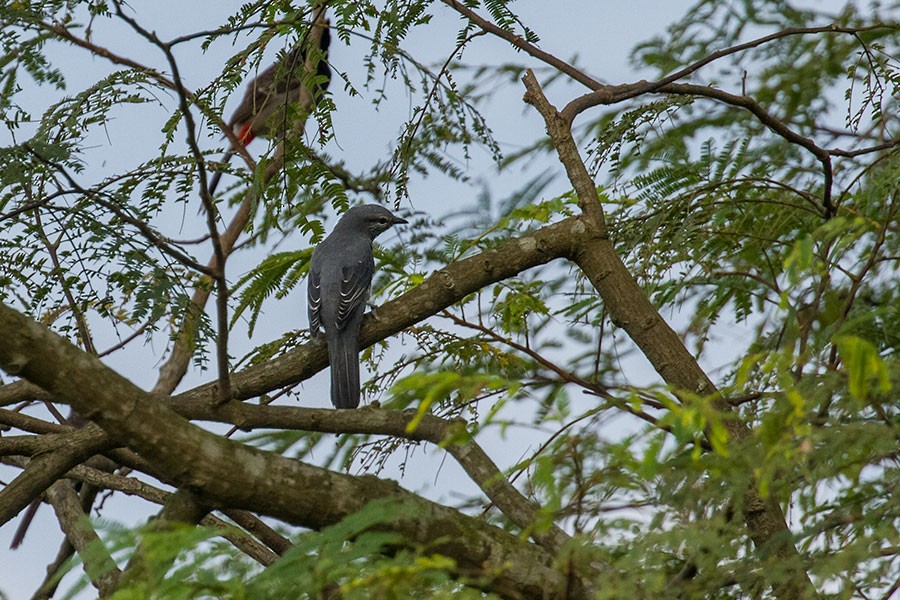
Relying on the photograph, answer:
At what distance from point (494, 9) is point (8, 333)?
275 cm

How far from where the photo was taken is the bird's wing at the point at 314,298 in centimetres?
515

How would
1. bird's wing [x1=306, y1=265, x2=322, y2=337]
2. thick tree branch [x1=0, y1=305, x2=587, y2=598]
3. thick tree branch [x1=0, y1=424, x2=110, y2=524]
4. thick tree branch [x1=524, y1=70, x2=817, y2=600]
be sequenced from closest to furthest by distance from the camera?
thick tree branch [x1=0, y1=305, x2=587, y2=598], thick tree branch [x1=0, y1=424, x2=110, y2=524], thick tree branch [x1=524, y1=70, x2=817, y2=600], bird's wing [x1=306, y1=265, x2=322, y2=337]

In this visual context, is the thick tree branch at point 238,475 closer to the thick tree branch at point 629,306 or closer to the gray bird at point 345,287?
the thick tree branch at point 629,306

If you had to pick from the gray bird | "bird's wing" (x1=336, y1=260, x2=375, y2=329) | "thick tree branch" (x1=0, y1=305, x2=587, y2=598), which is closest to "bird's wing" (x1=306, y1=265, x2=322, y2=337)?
the gray bird

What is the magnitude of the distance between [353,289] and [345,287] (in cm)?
4

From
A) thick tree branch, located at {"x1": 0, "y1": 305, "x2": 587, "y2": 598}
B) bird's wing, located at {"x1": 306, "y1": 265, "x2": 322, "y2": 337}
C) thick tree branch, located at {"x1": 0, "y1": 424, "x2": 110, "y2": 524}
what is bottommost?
thick tree branch, located at {"x1": 0, "y1": 305, "x2": 587, "y2": 598}

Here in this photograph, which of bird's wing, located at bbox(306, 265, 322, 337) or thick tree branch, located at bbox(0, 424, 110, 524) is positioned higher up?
bird's wing, located at bbox(306, 265, 322, 337)

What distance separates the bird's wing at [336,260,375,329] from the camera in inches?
205

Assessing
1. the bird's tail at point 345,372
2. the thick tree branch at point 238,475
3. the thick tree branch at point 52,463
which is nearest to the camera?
the thick tree branch at point 238,475

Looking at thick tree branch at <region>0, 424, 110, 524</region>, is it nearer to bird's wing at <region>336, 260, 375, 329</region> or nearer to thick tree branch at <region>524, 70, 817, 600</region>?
bird's wing at <region>336, 260, 375, 329</region>

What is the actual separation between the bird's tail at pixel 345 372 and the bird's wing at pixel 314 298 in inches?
5.6

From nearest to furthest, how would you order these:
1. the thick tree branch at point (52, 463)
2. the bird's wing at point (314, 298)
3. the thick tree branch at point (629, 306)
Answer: the thick tree branch at point (52, 463) → the thick tree branch at point (629, 306) → the bird's wing at point (314, 298)

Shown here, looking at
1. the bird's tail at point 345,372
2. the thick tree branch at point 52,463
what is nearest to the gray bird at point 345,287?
the bird's tail at point 345,372

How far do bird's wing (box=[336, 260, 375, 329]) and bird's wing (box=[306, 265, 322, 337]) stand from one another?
10 cm
